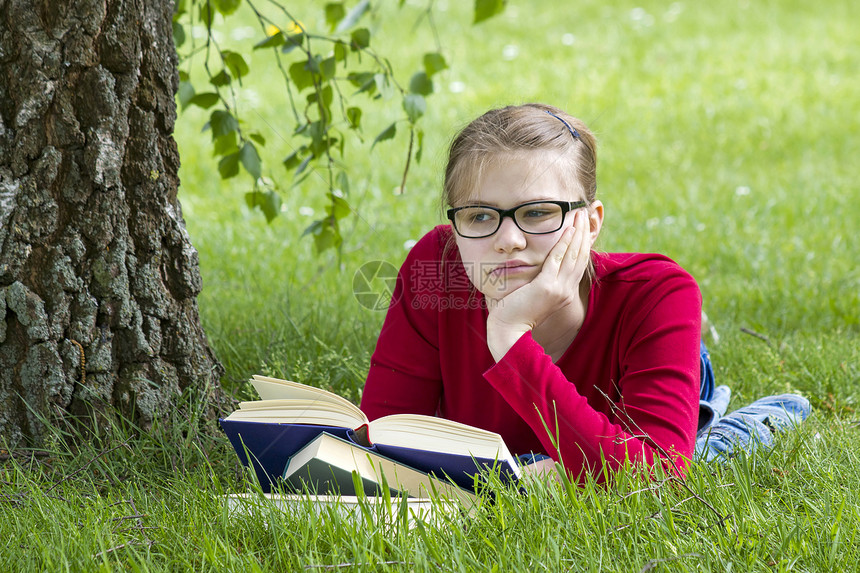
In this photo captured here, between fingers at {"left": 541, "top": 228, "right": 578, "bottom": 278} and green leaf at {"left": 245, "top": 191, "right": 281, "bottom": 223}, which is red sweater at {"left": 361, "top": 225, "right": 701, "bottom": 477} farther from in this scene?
green leaf at {"left": 245, "top": 191, "right": 281, "bottom": 223}

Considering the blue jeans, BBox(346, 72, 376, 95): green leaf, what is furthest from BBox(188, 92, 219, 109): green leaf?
the blue jeans

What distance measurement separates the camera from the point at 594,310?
7.48ft

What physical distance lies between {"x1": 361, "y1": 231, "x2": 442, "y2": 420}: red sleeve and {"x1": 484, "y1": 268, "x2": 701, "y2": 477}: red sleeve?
46 cm

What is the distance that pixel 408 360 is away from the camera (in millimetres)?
2418

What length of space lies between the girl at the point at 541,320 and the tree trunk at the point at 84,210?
28.4 inches

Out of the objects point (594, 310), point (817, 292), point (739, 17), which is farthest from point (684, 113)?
point (594, 310)

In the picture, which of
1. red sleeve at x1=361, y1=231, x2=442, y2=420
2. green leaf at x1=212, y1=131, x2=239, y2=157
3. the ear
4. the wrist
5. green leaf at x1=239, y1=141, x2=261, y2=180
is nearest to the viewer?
the wrist

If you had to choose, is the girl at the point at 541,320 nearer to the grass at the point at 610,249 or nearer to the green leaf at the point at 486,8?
the grass at the point at 610,249

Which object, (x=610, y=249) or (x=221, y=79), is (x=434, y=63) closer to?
(x=221, y=79)

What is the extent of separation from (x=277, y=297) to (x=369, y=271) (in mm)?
796

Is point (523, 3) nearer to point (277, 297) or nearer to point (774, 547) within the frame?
point (277, 297)

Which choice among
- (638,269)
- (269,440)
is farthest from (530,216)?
(269,440)

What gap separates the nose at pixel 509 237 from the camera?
2088mm

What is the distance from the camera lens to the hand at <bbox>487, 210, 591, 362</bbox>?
6.71ft
